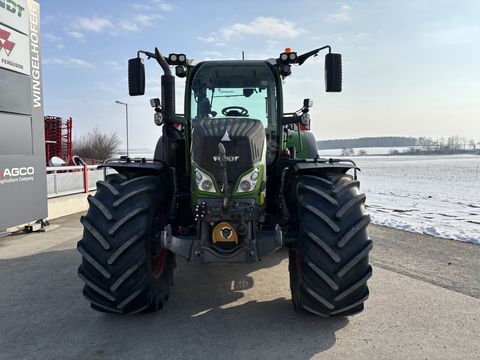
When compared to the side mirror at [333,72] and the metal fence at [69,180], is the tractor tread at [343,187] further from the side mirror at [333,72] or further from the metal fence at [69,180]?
the metal fence at [69,180]

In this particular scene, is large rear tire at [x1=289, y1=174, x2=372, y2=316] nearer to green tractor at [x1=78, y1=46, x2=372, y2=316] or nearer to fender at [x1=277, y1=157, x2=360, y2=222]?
green tractor at [x1=78, y1=46, x2=372, y2=316]

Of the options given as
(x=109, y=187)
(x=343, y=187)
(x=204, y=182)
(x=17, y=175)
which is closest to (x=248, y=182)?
(x=204, y=182)

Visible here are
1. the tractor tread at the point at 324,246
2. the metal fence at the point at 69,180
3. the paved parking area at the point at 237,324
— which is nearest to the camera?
the paved parking area at the point at 237,324

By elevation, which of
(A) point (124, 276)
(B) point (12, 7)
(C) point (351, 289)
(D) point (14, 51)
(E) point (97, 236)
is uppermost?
(B) point (12, 7)

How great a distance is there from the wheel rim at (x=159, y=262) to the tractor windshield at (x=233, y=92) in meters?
1.52

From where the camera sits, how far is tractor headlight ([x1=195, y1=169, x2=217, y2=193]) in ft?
11.8

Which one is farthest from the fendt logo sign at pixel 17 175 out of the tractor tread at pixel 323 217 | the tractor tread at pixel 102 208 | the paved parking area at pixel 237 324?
the tractor tread at pixel 323 217

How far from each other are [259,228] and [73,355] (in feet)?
6.10

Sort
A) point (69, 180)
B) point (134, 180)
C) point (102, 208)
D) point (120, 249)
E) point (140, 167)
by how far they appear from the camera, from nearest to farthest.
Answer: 1. point (120, 249)
2. point (102, 208)
3. point (134, 180)
4. point (140, 167)
5. point (69, 180)

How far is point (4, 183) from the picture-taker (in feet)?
23.7

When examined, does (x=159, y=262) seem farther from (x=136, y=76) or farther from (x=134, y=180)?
(x=136, y=76)

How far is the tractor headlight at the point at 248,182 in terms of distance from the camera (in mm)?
3568

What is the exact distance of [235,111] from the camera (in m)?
4.57

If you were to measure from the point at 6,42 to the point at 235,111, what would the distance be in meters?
5.39
